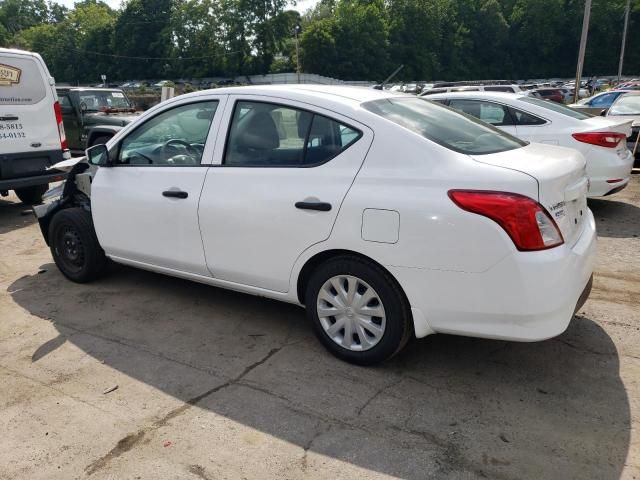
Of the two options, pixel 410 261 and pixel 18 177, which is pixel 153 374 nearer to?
pixel 410 261

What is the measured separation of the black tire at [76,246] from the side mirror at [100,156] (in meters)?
0.64

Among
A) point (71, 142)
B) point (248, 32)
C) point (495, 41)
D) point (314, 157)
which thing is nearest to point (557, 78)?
point (495, 41)

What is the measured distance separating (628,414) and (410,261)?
1.38 metres

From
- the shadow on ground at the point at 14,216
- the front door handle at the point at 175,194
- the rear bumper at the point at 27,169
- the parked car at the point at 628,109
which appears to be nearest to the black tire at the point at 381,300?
the front door handle at the point at 175,194

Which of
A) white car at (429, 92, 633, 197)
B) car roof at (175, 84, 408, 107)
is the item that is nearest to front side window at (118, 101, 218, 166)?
car roof at (175, 84, 408, 107)

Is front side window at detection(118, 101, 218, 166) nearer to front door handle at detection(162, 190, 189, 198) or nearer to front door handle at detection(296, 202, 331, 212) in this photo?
front door handle at detection(162, 190, 189, 198)

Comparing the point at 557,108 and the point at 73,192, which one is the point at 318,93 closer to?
the point at 73,192

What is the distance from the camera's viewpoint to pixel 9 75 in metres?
6.96

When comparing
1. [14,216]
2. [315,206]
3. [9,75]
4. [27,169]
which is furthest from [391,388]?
[14,216]

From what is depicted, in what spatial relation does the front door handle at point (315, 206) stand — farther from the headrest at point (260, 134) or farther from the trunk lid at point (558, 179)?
the trunk lid at point (558, 179)

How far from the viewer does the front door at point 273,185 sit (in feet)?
10.4

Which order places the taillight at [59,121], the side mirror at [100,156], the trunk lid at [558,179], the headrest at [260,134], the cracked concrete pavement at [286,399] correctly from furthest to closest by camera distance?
the taillight at [59,121], the side mirror at [100,156], the headrest at [260,134], the trunk lid at [558,179], the cracked concrete pavement at [286,399]

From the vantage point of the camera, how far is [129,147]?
4293 mm

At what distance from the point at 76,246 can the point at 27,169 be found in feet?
10.8
